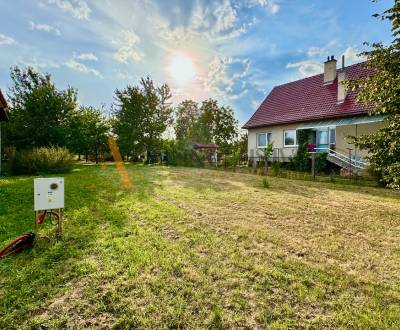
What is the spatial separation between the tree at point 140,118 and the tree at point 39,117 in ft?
20.8

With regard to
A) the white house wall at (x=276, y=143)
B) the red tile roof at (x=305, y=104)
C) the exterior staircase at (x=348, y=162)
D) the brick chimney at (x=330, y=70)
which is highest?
the brick chimney at (x=330, y=70)

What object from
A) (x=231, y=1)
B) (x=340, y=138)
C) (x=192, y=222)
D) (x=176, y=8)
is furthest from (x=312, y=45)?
(x=192, y=222)

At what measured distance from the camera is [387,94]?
5.44m

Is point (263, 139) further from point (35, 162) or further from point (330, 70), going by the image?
point (35, 162)

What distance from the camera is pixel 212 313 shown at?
2.40 metres

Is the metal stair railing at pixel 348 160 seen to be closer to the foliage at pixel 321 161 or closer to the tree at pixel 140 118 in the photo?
the foliage at pixel 321 161

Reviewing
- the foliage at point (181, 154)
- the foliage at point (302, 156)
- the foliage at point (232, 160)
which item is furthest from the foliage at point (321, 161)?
the foliage at point (181, 154)

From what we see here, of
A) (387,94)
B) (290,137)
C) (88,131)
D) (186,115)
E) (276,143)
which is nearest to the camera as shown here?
(387,94)

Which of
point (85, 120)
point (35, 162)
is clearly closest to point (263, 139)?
point (85, 120)

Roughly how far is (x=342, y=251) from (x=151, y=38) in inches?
578

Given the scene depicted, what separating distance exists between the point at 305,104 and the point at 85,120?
20882 mm

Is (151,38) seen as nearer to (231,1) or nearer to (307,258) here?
(231,1)

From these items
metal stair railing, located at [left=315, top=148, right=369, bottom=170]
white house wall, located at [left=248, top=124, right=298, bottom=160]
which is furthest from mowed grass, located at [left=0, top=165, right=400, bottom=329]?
white house wall, located at [left=248, top=124, right=298, bottom=160]

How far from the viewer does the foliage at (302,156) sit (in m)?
17.9
